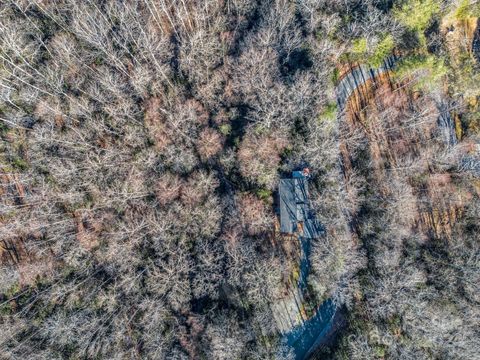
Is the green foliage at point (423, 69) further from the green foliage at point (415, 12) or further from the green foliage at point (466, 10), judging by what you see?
the green foliage at point (466, 10)

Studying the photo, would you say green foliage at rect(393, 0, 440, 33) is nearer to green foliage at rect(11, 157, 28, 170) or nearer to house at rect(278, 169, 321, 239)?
house at rect(278, 169, 321, 239)

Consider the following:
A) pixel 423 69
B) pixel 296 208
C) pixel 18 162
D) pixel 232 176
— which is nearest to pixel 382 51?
pixel 423 69

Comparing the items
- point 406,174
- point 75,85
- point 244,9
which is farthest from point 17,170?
point 406,174

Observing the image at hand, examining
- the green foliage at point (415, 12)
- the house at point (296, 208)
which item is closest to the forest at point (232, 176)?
the green foliage at point (415, 12)

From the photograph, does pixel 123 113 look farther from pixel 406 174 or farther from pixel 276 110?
pixel 406 174

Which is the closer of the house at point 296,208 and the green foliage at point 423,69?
the green foliage at point 423,69

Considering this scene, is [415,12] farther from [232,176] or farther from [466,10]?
[232,176]
